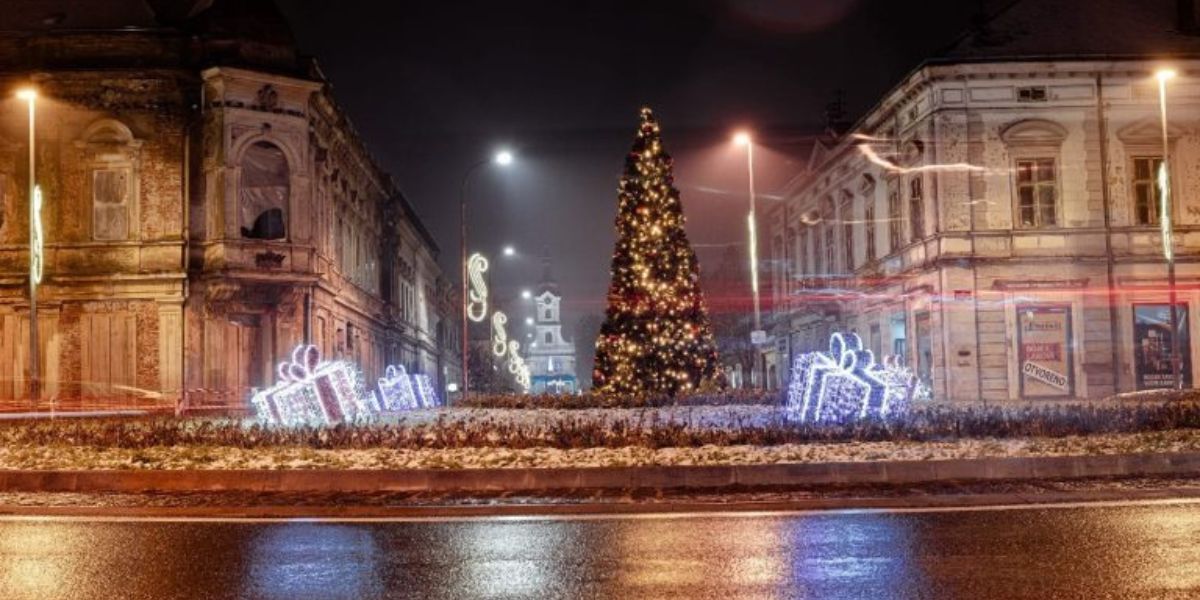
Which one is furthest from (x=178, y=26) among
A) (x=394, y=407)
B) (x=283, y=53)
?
(x=394, y=407)

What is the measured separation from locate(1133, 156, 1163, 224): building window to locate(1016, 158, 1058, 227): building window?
108 inches

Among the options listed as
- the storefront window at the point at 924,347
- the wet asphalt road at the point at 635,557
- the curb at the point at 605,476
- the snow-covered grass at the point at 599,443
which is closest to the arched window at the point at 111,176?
the snow-covered grass at the point at 599,443

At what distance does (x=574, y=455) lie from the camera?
16.2 metres

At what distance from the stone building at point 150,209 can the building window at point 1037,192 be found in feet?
77.7

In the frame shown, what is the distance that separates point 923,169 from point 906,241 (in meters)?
3.64

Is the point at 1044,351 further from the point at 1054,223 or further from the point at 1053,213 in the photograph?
the point at 1053,213

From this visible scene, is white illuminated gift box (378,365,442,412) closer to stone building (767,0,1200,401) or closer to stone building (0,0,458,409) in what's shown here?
stone building (0,0,458,409)

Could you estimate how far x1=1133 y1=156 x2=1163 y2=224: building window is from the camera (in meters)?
40.1

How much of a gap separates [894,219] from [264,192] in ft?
76.0

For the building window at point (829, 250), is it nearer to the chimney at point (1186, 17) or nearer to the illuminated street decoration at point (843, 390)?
the chimney at point (1186, 17)

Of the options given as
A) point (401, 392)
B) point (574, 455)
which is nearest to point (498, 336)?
point (401, 392)

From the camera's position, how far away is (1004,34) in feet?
133

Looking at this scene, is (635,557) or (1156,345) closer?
Result: (635,557)

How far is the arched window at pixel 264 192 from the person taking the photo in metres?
36.8
